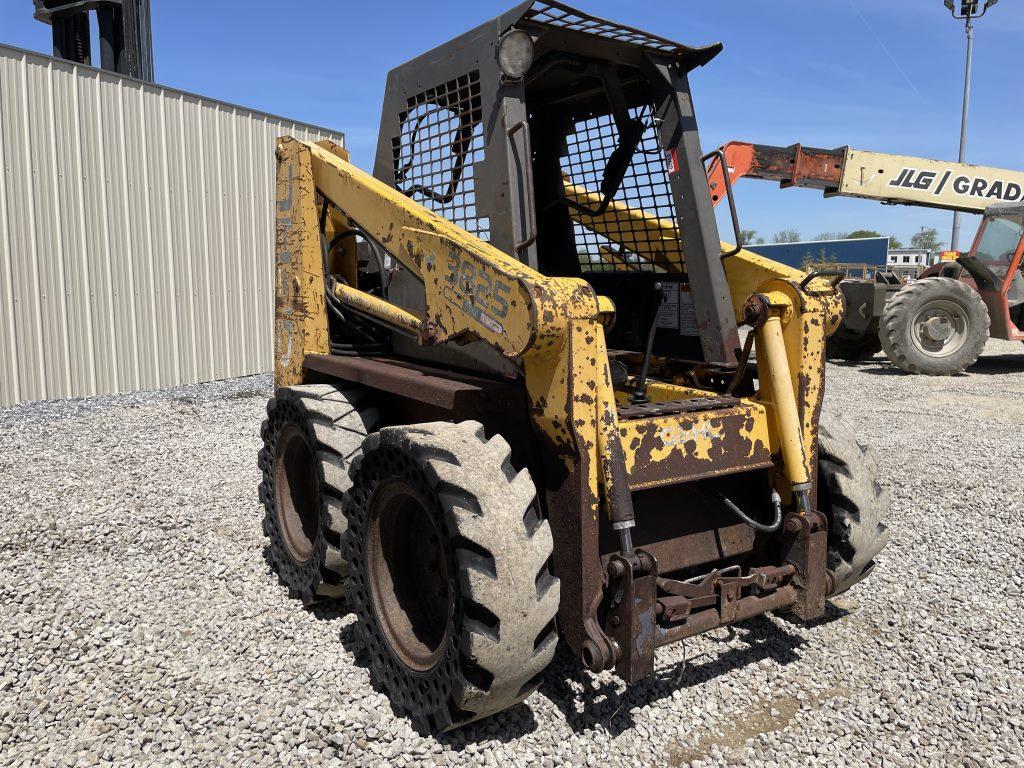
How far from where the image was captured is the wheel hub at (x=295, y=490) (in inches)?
159

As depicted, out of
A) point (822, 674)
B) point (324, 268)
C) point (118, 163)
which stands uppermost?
point (118, 163)

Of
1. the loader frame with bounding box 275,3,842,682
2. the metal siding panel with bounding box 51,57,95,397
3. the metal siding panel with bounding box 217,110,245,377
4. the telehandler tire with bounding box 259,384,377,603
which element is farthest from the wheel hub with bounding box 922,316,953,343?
the metal siding panel with bounding box 51,57,95,397

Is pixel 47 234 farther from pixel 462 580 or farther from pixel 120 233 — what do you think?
pixel 462 580

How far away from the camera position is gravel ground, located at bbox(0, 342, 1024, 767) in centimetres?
269

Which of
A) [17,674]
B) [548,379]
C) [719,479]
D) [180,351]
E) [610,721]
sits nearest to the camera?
[548,379]

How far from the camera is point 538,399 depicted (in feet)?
8.77

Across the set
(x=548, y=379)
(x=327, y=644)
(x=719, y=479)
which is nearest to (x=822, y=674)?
(x=719, y=479)

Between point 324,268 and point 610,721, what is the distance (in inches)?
105

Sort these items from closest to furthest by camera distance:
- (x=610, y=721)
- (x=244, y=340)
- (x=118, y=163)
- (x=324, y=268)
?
(x=610, y=721), (x=324, y=268), (x=118, y=163), (x=244, y=340)

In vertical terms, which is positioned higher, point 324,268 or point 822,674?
point 324,268

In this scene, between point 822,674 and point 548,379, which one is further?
point 822,674

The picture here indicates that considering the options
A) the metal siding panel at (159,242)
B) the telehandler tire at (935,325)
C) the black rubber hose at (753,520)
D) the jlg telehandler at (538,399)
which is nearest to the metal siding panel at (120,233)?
the metal siding panel at (159,242)

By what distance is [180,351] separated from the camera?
10055 millimetres

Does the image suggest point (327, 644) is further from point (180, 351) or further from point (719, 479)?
point (180, 351)
